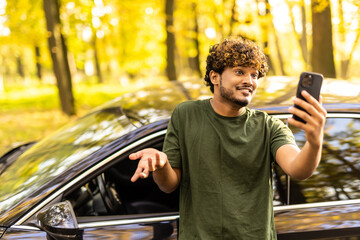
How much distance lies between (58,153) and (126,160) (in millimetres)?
557

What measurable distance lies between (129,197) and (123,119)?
0.78 meters

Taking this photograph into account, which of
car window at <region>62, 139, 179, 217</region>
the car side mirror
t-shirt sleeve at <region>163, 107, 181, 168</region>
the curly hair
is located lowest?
car window at <region>62, 139, 179, 217</region>

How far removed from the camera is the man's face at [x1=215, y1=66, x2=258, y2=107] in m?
1.72

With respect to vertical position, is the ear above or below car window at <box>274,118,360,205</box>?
above

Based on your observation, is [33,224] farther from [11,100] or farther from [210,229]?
[11,100]

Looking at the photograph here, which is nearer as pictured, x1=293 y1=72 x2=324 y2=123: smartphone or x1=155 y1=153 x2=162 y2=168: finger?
x1=293 y1=72 x2=324 y2=123: smartphone

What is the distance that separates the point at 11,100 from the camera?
640 inches

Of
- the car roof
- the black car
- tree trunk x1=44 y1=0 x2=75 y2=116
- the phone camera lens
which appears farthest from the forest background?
the phone camera lens

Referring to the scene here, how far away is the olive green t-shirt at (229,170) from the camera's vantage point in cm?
172

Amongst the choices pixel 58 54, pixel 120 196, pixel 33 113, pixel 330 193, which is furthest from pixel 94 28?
pixel 330 193

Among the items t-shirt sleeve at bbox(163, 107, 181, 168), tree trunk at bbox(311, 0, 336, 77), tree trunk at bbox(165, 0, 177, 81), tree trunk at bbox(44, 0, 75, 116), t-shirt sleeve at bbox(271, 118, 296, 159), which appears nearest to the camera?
t-shirt sleeve at bbox(271, 118, 296, 159)

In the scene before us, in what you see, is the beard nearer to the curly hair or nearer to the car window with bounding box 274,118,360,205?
the curly hair

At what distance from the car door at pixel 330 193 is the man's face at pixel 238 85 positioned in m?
0.65

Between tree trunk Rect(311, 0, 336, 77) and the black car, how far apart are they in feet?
16.7
